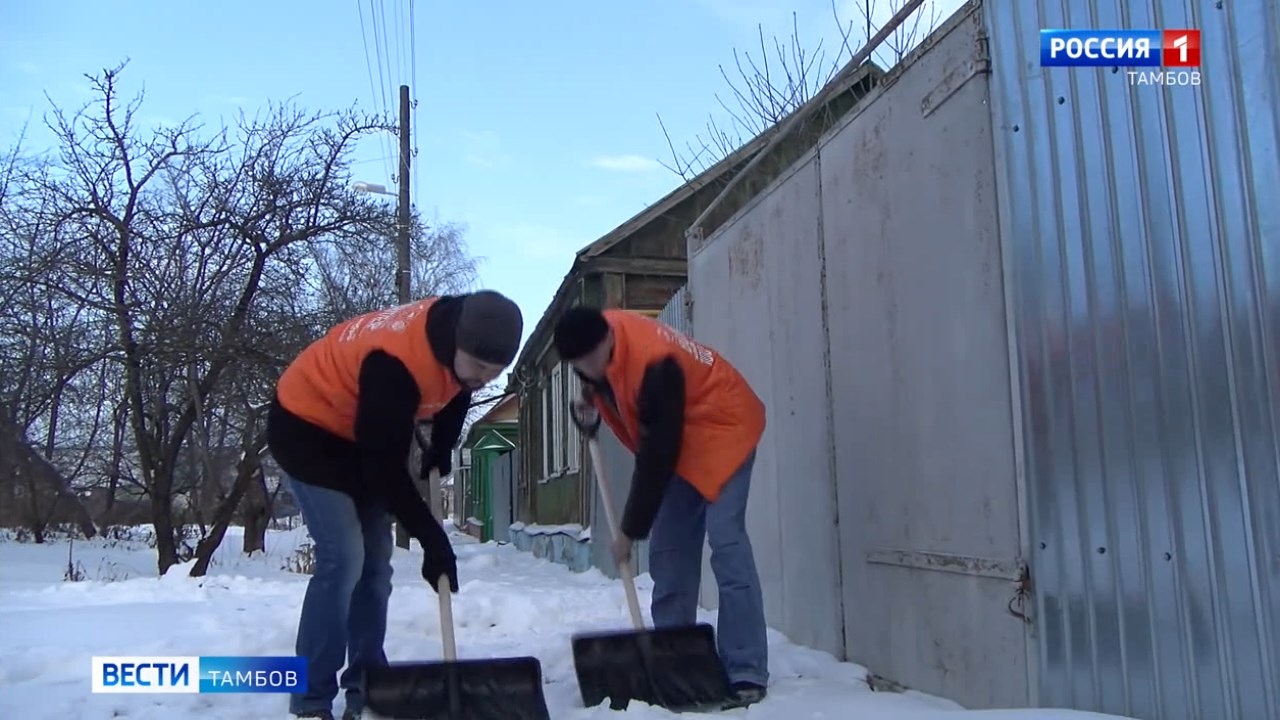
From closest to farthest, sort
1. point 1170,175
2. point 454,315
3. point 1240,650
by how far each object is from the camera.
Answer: point 1240,650, point 1170,175, point 454,315

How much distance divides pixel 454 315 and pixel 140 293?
9.33m

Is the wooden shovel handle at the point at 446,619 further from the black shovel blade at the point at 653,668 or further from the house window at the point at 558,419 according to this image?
the house window at the point at 558,419

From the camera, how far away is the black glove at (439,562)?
3271 millimetres

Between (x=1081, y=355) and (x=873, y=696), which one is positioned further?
(x=873, y=696)

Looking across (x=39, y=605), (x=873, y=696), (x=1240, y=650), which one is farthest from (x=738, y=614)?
(x=39, y=605)

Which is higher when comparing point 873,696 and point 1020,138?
point 1020,138

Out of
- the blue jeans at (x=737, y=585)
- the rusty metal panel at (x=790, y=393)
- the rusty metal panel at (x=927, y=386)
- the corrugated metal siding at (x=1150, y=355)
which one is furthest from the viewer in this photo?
the rusty metal panel at (x=790, y=393)

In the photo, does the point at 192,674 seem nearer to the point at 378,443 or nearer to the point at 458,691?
the point at 458,691

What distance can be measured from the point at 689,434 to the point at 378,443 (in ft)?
3.54

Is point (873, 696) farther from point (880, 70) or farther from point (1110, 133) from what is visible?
point (880, 70)

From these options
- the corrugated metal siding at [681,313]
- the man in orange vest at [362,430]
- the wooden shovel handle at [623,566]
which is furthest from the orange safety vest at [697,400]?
the corrugated metal siding at [681,313]

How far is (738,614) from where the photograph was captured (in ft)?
11.4

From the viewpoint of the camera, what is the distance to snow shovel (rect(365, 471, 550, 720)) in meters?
3.17

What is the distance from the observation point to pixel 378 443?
3.03m
